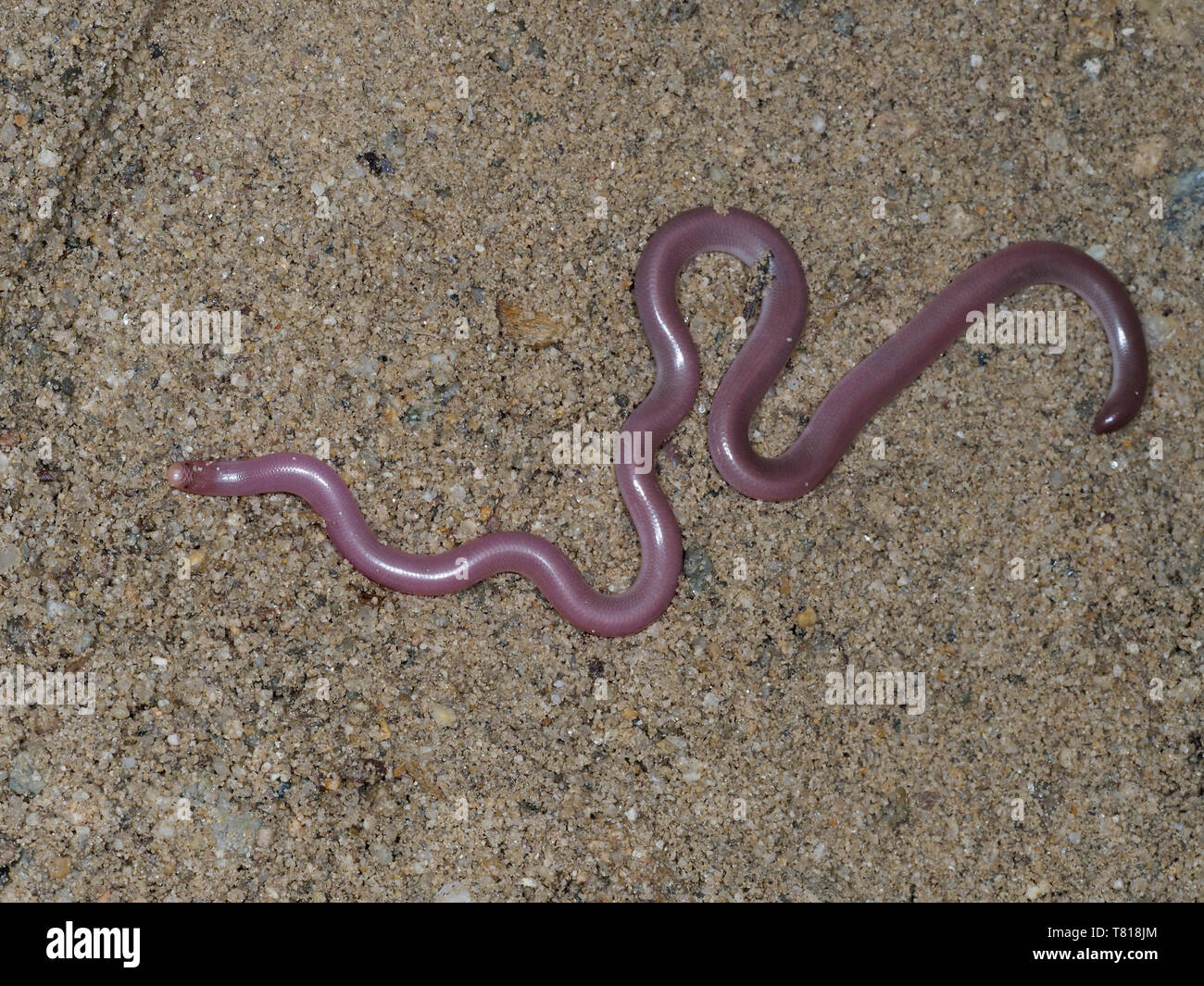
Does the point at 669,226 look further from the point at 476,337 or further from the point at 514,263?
the point at 476,337

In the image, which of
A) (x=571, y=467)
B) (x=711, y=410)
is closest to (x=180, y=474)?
(x=571, y=467)

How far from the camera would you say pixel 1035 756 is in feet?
13.5

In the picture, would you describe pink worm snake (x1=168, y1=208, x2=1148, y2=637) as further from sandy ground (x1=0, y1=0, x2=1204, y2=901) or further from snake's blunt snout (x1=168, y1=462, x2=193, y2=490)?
sandy ground (x1=0, y1=0, x2=1204, y2=901)

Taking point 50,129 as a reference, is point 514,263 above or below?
below

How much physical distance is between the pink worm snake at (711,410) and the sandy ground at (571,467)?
118mm

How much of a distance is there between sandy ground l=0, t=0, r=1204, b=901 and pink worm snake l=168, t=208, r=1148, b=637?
0.12 metres

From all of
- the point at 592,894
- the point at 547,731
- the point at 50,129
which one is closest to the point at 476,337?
the point at 547,731

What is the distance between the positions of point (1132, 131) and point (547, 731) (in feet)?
13.4

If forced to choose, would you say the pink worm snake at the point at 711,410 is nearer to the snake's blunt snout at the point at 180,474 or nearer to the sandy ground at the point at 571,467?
the snake's blunt snout at the point at 180,474

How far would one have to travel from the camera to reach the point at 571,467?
4.28m

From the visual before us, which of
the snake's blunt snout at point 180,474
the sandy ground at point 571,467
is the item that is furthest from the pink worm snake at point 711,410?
the sandy ground at point 571,467

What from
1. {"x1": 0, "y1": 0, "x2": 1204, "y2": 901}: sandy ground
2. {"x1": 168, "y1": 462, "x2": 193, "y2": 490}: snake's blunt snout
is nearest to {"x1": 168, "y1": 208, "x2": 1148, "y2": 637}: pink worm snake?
{"x1": 168, "y1": 462, "x2": 193, "y2": 490}: snake's blunt snout

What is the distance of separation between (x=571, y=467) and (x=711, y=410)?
2.37 ft

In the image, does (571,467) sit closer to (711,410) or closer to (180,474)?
(711,410)
